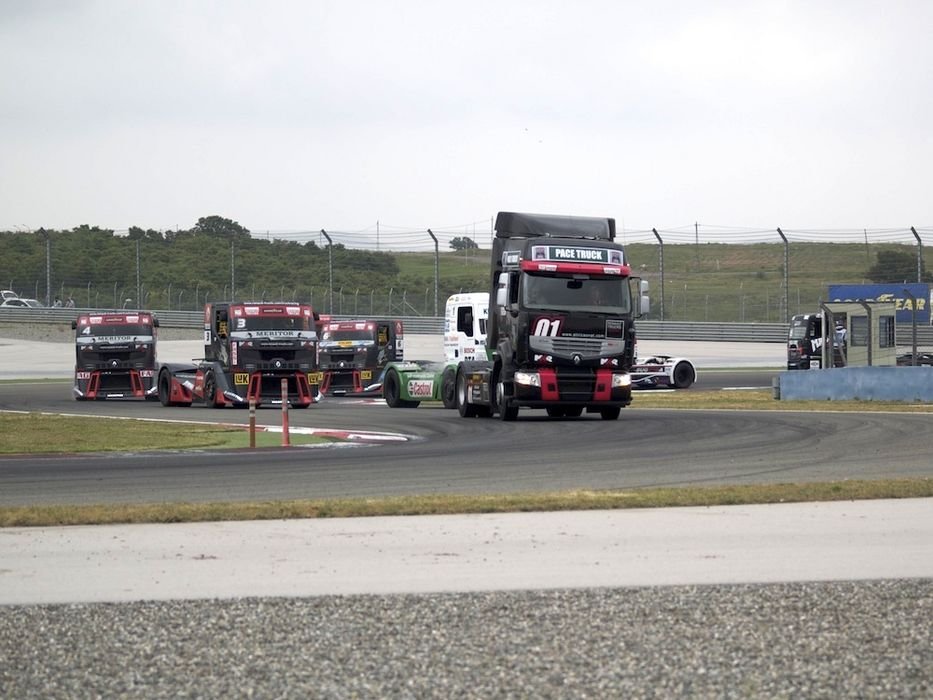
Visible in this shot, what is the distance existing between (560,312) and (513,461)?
7413mm

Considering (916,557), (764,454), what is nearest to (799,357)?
(764,454)

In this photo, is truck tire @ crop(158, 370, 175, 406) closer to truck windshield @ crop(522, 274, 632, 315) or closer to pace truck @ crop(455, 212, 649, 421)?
pace truck @ crop(455, 212, 649, 421)

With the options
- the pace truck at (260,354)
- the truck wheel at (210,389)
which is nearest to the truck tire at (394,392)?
the pace truck at (260,354)

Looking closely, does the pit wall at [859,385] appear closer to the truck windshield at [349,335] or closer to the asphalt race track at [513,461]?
the asphalt race track at [513,461]

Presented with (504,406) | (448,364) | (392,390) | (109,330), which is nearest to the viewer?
(504,406)

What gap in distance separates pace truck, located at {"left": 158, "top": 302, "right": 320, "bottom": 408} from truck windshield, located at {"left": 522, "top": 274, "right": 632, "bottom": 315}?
883cm

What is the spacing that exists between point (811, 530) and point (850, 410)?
16496 mm

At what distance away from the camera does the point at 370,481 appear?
44.8ft

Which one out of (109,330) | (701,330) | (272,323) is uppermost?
(272,323)

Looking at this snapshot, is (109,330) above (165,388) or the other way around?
above

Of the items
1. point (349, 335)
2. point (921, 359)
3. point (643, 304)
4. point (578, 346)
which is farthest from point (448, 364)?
point (921, 359)


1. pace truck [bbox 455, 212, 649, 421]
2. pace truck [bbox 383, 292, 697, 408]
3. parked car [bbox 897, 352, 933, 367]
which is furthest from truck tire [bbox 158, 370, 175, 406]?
parked car [bbox 897, 352, 933, 367]

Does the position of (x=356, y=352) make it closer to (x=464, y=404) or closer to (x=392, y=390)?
(x=392, y=390)

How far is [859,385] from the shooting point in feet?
95.0
